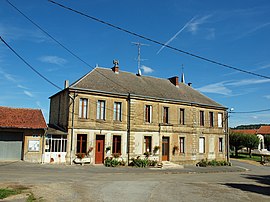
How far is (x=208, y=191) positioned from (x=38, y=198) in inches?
305

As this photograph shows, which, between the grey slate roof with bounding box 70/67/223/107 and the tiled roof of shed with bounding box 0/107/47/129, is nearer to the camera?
the tiled roof of shed with bounding box 0/107/47/129

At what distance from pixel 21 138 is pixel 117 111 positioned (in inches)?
328

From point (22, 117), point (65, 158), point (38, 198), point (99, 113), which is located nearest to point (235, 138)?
point (99, 113)

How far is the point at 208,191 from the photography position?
43.4ft

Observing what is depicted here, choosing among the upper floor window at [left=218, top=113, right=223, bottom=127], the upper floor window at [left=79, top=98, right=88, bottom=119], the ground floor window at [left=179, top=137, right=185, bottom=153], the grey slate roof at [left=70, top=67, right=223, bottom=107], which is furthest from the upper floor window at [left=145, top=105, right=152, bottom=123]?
the upper floor window at [left=218, top=113, right=223, bottom=127]

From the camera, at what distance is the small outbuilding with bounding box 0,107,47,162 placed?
68.3 feet

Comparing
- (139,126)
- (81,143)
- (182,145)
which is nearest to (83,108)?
(81,143)

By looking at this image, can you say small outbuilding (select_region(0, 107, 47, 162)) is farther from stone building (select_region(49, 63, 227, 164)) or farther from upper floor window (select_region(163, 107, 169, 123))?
upper floor window (select_region(163, 107, 169, 123))

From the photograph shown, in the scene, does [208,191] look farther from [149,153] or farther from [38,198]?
[149,153]

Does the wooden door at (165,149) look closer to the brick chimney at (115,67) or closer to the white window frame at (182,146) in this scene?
the white window frame at (182,146)

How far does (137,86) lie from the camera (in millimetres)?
27828

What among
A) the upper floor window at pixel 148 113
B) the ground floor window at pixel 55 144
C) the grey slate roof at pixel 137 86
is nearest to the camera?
the ground floor window at pixel 55 144

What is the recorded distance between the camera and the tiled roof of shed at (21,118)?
2072cm

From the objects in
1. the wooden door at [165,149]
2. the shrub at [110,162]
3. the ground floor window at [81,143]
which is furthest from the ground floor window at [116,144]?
the wooden door at [165,149]
